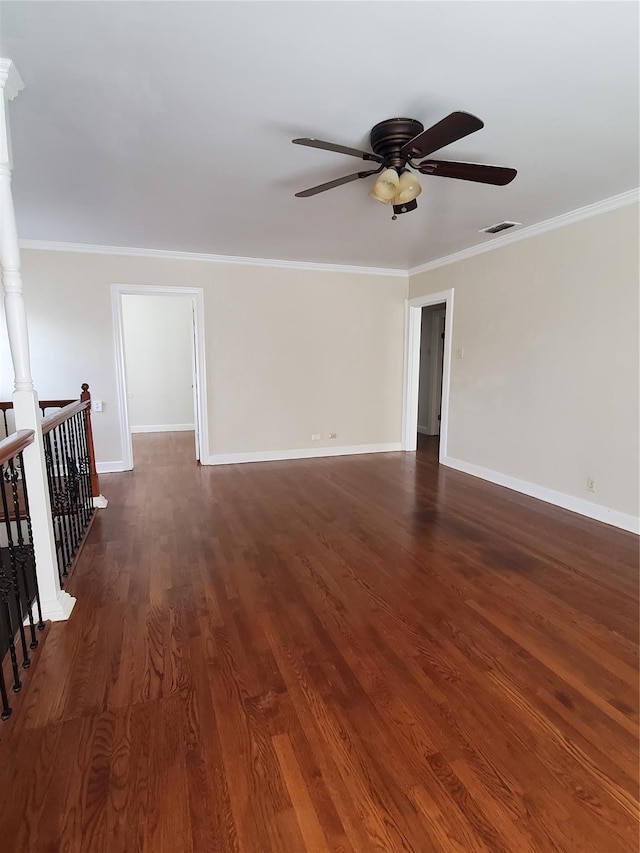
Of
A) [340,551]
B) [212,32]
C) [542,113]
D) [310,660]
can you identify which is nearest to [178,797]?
[310,660]

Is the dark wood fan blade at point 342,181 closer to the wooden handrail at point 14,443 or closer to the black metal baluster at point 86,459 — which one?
the wooden handrail at point 14,443

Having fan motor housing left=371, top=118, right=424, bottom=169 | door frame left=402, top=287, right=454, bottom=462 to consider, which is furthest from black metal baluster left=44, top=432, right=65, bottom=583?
door frame left=402, top=287, right=454, bottom=462

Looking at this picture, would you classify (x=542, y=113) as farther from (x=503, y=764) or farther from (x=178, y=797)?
(x=178, y=797)

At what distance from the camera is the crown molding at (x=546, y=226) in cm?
332

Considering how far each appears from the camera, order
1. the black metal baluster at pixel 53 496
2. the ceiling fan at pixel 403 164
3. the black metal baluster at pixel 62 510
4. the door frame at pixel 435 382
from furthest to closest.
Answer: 1. the door frame at pixel 435 382
2. the black metal baluster at pixel 62 510
3. the black metal baluster at pixel 53 496
4. the ceiling fan at pixel 403 164

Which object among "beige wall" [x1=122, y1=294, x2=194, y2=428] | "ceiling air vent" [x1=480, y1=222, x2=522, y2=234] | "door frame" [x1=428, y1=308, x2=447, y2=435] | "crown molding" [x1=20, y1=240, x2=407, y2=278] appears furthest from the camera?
"beige wall" [x1=122, y1=294, x2=194, y2=428]

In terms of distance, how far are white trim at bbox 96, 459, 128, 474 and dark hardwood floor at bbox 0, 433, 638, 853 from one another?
2.15m

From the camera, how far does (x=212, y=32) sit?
164 cm

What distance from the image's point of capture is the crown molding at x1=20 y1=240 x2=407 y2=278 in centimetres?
462

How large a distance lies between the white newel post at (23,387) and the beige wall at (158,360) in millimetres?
5910

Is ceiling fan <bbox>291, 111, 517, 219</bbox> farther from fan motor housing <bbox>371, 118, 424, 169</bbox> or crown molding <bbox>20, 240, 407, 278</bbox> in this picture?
crown molding <bbox>20, 240, 407, 278</bbox>

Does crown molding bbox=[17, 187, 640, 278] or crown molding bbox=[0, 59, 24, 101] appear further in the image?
crown molding bbox=[17, 187, 640, 278]

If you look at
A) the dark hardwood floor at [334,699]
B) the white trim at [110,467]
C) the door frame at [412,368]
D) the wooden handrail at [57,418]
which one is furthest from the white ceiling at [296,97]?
the white trim at [110,467]

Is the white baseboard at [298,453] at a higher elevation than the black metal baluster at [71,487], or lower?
lower
